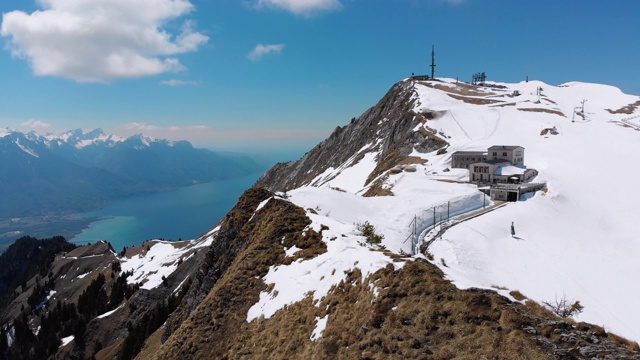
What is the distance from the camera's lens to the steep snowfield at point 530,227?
69.2ft

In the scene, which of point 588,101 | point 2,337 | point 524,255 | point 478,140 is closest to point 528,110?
point 478,140

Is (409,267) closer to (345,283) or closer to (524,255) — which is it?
(345,283)

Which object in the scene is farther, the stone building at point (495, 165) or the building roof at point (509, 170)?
the building roof at point (509, 170)

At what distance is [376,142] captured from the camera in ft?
392

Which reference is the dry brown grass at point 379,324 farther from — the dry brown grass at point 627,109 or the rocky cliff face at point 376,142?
the dry brown grass at point 627,109

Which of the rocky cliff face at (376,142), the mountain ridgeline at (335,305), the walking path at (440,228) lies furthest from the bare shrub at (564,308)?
the rocky cliff face at (376,142)

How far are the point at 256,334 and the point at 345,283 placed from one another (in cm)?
536

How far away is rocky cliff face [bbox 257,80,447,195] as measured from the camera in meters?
Result: 92.1

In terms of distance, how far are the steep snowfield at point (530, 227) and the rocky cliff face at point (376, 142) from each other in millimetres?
7219

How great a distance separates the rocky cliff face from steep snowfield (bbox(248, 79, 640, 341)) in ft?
23.7

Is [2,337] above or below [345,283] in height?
below

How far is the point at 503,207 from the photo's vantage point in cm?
4972

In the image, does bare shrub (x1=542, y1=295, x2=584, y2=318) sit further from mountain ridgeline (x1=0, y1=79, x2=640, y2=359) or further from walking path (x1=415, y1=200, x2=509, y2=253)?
walking path (x1=415, y1=200, x2=509, y2=253)

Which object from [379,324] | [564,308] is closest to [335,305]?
[379,324]
